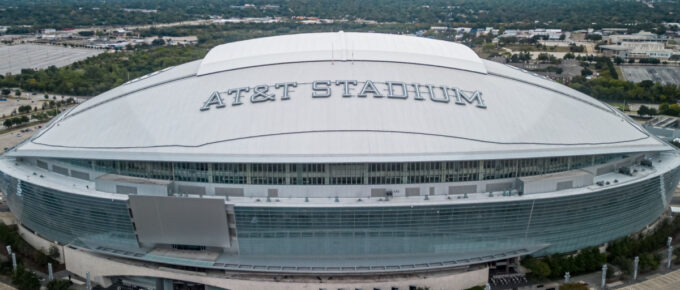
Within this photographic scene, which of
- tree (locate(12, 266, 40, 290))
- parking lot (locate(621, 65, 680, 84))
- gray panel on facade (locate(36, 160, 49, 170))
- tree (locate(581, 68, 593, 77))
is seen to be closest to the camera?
tree (locate(12, 266, 40, 290))

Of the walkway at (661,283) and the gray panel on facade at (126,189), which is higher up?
the gray panel on facade at (126,189)

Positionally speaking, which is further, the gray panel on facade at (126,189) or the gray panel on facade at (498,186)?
the gray panel on facade at (498,186)

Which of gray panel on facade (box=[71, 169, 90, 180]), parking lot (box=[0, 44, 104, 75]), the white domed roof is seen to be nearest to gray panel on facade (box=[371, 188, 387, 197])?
the white domed roof

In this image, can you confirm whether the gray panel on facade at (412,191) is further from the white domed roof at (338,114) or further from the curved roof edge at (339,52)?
the curved roof edge at (339,52)

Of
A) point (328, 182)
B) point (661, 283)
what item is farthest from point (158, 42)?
point (661, 283)

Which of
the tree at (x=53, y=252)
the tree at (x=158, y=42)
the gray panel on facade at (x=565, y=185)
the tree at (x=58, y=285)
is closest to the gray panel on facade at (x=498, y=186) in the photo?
the gray panel on facade at (x=565, y=185)

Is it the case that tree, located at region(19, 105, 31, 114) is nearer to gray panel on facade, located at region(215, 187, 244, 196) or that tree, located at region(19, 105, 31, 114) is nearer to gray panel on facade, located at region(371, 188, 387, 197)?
gray panel on facade, located at region(215, 187, 244, 196)

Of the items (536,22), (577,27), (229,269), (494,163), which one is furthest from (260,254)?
(536,22)
